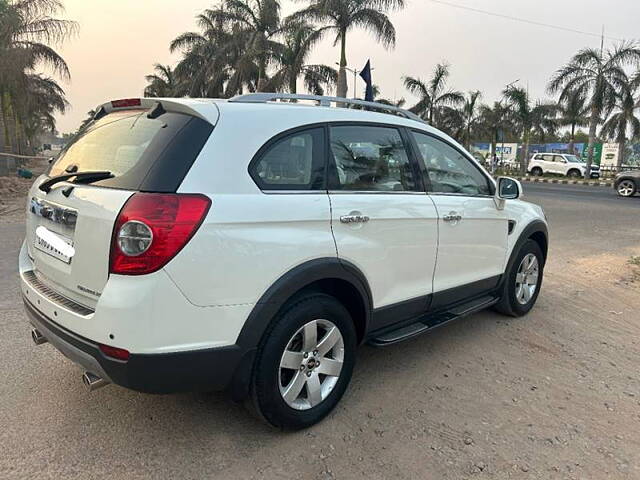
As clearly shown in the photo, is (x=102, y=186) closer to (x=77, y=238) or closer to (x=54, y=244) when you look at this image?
(x=77, y=238)

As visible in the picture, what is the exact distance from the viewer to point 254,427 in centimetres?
273

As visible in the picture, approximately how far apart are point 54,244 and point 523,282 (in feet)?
12.7

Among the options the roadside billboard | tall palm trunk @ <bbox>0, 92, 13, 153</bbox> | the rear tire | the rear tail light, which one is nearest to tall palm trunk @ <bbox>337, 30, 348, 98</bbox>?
the rear tire

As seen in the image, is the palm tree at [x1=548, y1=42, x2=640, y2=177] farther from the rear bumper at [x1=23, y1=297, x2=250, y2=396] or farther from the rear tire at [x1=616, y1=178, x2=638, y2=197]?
the rear bumper at [x1=23, y1=297, x2=250, y2=396]

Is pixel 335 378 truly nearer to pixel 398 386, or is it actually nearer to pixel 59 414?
pixel 398 386

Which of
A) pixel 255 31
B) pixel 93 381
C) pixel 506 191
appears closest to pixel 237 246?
pixel 93 381

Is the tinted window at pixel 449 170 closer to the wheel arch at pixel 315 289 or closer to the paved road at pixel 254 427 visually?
the wheel arch at pixel 315 289

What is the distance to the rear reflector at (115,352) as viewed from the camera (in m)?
2.10

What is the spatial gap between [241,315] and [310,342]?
20.4 inches

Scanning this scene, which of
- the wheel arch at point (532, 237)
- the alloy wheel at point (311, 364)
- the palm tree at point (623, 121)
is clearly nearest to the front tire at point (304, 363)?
the alloy wheel at point (311, 364)

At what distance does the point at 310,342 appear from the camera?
8.70 ft

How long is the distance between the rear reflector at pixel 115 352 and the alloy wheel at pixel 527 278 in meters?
3.51

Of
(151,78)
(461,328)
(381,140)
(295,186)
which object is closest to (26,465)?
(295,186)

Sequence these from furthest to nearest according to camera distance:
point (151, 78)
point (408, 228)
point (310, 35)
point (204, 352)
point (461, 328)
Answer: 1. point (151, 78)
2. point (310, 35)
3. point (461, 328)
4. point (408, 228)
5. point (204, 352)
